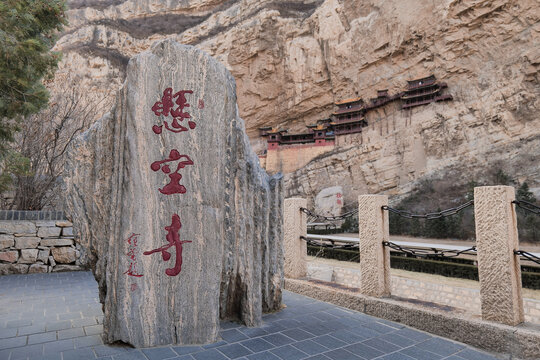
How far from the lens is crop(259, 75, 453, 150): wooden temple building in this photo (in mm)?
22812

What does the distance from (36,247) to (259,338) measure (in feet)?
18.7

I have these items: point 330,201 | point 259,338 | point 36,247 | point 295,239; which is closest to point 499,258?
point 259,338

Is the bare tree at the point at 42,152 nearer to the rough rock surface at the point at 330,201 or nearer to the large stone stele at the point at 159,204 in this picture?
the large stone stele at the point at 159,204

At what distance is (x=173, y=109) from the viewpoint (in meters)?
2.98

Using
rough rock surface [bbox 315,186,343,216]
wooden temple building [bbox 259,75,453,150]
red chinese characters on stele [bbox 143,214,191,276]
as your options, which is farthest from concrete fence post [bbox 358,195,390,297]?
wooden temple building [bbox 259,75,453,150]

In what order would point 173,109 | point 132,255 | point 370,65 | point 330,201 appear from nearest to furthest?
point 132,255 < point 173,109 < point 330,201 < point 370,65

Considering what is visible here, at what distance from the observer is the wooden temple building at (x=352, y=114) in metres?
22.8

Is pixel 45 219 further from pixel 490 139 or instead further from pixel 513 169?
pixel 490 139

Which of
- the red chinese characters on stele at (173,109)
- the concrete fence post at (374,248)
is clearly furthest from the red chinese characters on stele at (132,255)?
the concrete fence post at (374,248)

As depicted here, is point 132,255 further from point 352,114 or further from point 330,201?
point 352,114

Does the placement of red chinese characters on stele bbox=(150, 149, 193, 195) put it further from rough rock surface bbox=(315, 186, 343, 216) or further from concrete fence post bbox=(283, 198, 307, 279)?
rough rock surface bbox=(315, 186, 343, 216)

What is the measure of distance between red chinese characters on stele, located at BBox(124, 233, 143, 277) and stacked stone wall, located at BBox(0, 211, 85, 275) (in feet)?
13.5

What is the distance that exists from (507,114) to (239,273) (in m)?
22.1

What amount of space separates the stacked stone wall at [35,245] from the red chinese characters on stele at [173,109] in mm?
4423
